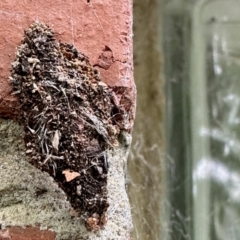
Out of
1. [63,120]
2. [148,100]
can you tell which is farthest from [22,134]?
[148,100]

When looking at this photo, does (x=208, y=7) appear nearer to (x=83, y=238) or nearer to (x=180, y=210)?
(x=180, y=210)

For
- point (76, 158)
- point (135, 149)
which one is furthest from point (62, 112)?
point (135, 149)

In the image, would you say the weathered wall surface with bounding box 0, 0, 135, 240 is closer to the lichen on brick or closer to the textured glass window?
the lichen on brick

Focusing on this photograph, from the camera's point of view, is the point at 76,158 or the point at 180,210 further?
the point at 180,210

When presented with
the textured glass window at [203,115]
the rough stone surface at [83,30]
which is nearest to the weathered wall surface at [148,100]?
the textured glass window at [203,115]

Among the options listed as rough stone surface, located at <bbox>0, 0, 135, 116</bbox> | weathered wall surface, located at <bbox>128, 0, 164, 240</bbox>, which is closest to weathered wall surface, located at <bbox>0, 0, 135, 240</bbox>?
rough stone surface, located at <bbox>0, 0, 135, 116</bbox>

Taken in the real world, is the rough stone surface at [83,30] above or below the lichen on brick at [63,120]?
above

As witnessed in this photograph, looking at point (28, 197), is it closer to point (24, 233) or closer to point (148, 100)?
point (24, 233)

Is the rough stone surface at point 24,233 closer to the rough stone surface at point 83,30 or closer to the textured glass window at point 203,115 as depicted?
the rough stone surface at point 83,30
